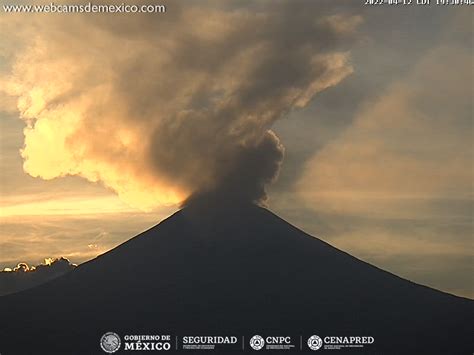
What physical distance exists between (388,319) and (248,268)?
208 cm

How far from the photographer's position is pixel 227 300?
1088 cm

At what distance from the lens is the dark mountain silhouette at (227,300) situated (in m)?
10.4

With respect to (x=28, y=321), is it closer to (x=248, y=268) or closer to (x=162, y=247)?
(x=162, y=247)

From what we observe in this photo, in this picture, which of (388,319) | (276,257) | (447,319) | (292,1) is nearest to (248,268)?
(276,257)

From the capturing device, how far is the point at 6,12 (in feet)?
34.1

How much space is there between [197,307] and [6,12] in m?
4.72

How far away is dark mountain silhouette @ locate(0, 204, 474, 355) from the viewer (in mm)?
10445

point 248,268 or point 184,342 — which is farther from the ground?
point 248,268

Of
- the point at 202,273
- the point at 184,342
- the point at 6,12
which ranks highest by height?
the point at 6,12

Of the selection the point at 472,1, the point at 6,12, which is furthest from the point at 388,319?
the point at 6,12

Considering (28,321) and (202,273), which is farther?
(202,273)

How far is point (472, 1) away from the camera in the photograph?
35.2 feet

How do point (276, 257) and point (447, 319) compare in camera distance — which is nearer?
point (447, 319)

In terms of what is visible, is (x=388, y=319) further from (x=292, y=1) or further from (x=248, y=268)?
(x=292, y=1)
